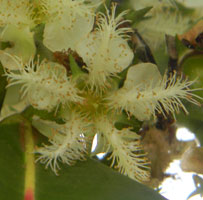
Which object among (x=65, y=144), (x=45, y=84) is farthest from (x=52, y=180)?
(x=45, y=84)

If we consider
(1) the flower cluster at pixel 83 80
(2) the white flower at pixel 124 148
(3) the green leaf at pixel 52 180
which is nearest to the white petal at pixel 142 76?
(1) the flower cluster at pixel 83 80

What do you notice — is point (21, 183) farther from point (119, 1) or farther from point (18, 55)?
point (119, 1)

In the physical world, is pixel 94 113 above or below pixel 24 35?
below

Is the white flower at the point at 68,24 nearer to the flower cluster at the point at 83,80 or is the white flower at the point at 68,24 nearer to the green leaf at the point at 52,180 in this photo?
the flower cluster at the point at 83,80

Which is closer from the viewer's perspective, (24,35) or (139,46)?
(24,35)

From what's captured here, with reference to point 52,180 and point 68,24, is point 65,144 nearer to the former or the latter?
point 52,180

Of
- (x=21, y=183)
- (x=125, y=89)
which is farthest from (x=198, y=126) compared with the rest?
(x=21, y=183)
